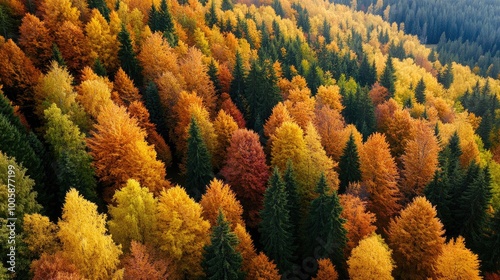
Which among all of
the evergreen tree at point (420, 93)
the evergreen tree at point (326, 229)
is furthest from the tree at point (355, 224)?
the evergreen tree at point (420, 93)

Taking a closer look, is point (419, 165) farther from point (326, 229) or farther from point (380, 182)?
point (326, 229)

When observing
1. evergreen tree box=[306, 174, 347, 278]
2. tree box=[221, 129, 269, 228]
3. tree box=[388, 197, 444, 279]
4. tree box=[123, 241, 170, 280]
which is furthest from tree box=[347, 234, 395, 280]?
tree box=[123, 241, 170, 280]

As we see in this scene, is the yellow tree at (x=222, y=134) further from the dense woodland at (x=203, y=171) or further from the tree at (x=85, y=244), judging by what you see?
the tree at (x=85, y=244)

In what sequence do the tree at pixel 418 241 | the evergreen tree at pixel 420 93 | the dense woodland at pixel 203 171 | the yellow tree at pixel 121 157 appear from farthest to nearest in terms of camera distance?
the evergreen tree at pixel 420 93, the yellow tree at pixel 121 157, the tree at pixel 418 241, the dense woodland at pixel 203 171

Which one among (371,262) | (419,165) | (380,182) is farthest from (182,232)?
(419,165)

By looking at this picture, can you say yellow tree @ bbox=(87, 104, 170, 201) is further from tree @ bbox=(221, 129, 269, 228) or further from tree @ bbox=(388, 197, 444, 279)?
tree @ bbox=(388, 197, 444, 279)

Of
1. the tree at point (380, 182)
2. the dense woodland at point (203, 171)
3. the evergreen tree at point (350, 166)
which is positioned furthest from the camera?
the evergreen tree at point (350, 166)
